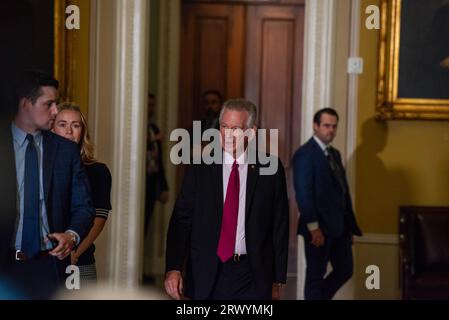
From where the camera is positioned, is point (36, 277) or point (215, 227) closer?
point (215, 227)

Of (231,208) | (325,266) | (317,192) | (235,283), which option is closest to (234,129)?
(231,208)

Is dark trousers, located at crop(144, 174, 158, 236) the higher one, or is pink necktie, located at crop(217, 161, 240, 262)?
pink necktie, located at crop(217, 161, 240, 262)

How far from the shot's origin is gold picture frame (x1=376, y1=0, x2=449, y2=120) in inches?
242

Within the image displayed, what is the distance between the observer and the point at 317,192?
588 cm

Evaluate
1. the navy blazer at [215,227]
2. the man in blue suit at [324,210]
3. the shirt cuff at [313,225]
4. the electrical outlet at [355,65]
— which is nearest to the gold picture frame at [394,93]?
the electrical outlet at [355,65]

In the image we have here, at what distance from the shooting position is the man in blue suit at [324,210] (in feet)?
19.2

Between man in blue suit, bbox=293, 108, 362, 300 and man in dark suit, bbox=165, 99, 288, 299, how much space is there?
1.62 m

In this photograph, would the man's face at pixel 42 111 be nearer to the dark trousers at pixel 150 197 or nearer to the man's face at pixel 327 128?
the man's face at pixel 327 128

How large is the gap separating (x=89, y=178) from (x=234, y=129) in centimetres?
99

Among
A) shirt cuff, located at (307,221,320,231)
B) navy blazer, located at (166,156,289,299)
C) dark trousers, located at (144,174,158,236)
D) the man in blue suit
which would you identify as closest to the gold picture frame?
the man in blue suit

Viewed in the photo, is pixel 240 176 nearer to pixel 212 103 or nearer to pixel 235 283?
pixel 235 283

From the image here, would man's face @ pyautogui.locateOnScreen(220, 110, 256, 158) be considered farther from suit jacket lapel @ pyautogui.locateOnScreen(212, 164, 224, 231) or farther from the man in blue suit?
the man in blue suit

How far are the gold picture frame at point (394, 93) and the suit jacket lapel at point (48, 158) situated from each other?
266 centimetres
